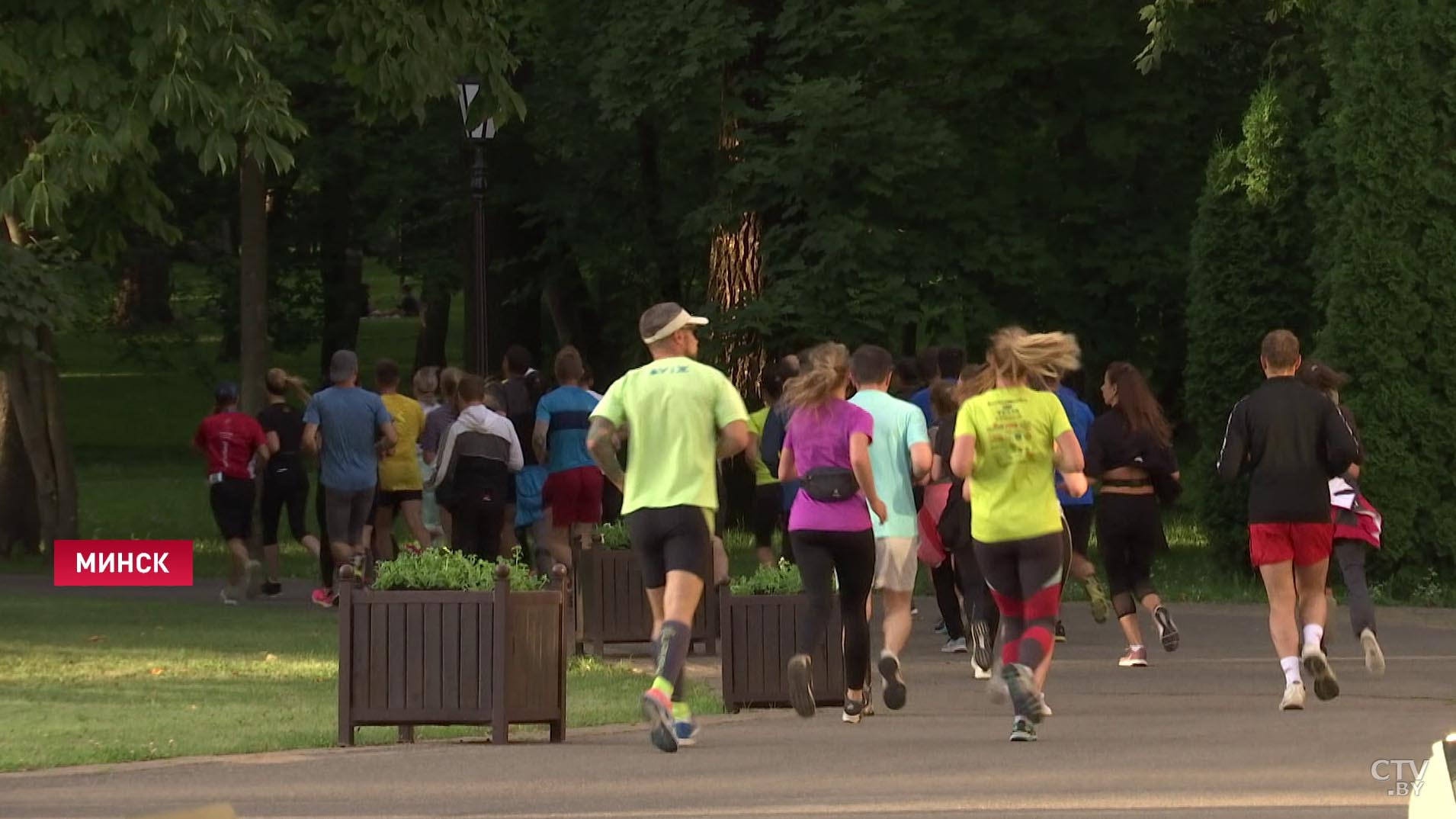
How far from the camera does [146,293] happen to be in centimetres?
6075

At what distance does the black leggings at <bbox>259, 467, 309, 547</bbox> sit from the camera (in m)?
22.4

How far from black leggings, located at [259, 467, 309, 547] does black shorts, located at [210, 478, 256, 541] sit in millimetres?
145

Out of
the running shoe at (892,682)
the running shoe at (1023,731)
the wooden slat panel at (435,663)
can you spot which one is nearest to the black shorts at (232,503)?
the wooden slat panel at (435,663)

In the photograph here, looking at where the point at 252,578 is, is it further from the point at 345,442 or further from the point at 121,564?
the point at 121,564

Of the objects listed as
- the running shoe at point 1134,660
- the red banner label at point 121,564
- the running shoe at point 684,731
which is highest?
the running shoe at point 684,731

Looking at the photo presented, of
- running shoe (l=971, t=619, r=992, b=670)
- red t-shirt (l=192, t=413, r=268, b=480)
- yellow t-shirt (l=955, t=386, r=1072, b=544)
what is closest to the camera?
yellow t-shirt (l=955, t=386, r=1072, b=544)

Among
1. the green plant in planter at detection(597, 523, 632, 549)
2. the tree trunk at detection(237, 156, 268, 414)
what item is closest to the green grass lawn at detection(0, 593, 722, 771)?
the green plant in planter at detection(597, 523, 632, 549)

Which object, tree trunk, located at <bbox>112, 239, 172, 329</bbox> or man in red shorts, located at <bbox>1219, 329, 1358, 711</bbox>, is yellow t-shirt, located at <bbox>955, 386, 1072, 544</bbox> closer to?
man in red shorts, located at <bbox>1219, 329, 1358, 711</bbox>

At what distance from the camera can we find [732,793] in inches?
415

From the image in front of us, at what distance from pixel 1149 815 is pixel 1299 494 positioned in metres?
4.47

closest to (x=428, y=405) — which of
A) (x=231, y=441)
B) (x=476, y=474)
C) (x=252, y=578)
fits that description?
(x=231, y=441)

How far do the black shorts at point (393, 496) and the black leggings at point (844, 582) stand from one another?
29.4 ft

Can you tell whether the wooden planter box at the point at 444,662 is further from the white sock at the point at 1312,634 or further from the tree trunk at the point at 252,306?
the tree trunk at the point at 252,306

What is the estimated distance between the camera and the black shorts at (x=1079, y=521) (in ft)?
56.9
